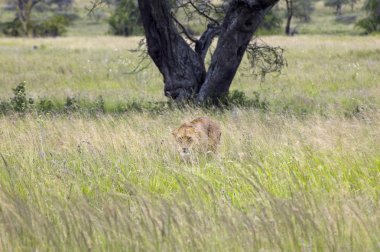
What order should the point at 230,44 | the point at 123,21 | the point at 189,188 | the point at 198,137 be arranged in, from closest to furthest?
the point at 189,188 → the point at 198,137 → the point at 230,44 → the point at 123,21

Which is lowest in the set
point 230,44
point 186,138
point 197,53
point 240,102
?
point 240,102

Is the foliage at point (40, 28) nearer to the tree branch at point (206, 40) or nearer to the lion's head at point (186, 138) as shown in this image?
the tree branch at point (206, 40)

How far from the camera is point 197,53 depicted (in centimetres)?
1082

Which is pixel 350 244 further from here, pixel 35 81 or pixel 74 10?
pixel 74 10

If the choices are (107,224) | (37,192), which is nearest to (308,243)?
(107,224)

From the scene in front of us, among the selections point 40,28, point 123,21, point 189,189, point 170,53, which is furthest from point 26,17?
point 189,189

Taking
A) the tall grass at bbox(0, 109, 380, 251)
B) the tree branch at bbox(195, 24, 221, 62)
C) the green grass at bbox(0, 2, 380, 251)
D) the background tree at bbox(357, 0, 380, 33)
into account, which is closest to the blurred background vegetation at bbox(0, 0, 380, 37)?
the background tree at bbox(357, 0, 380, 33)

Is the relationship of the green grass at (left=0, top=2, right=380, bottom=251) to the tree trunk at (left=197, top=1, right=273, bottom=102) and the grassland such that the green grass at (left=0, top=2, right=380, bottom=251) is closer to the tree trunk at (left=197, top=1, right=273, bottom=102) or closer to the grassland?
the grassland

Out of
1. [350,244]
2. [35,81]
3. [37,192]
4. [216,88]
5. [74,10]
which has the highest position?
[350,244]

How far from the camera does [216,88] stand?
1009 centimetres

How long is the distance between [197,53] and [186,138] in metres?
5.49

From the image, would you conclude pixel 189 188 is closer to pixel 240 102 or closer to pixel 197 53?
pixel 240 102

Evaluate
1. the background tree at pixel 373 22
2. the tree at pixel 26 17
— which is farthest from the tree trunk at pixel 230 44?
the tree at pixel 26 17

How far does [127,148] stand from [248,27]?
451cm
